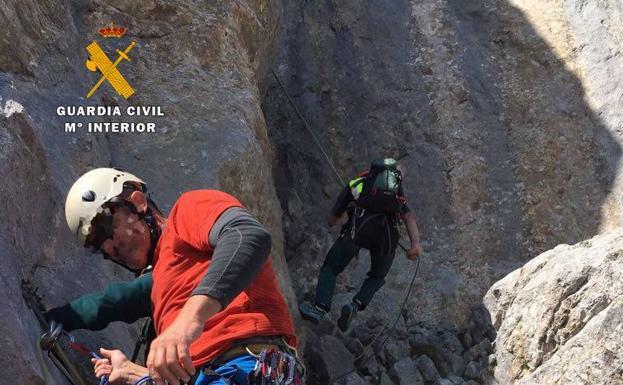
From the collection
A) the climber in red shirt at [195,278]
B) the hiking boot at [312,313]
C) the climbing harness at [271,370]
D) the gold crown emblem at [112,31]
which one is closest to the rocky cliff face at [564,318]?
the hiking boot at [312,313]

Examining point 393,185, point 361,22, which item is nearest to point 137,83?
point 393,185

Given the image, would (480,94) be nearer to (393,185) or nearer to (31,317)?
(393,185)

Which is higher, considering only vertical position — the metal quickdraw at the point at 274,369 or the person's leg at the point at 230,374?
the person's leg at the point at 230,374

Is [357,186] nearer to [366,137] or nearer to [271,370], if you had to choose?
[366,137]

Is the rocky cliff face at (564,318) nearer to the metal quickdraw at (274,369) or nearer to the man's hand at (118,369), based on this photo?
the metal quickdraw at (274,369)

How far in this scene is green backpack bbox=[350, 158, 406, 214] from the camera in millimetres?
10188

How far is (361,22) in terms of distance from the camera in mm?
15602

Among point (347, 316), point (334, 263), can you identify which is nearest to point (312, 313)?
point (347, 316)

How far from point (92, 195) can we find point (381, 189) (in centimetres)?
573

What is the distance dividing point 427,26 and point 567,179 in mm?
3673

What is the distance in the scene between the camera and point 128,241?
180 inches

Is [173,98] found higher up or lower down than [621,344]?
higher up

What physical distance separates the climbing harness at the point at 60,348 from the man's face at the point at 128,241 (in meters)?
0.59

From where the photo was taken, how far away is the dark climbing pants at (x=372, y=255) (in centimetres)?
1041
